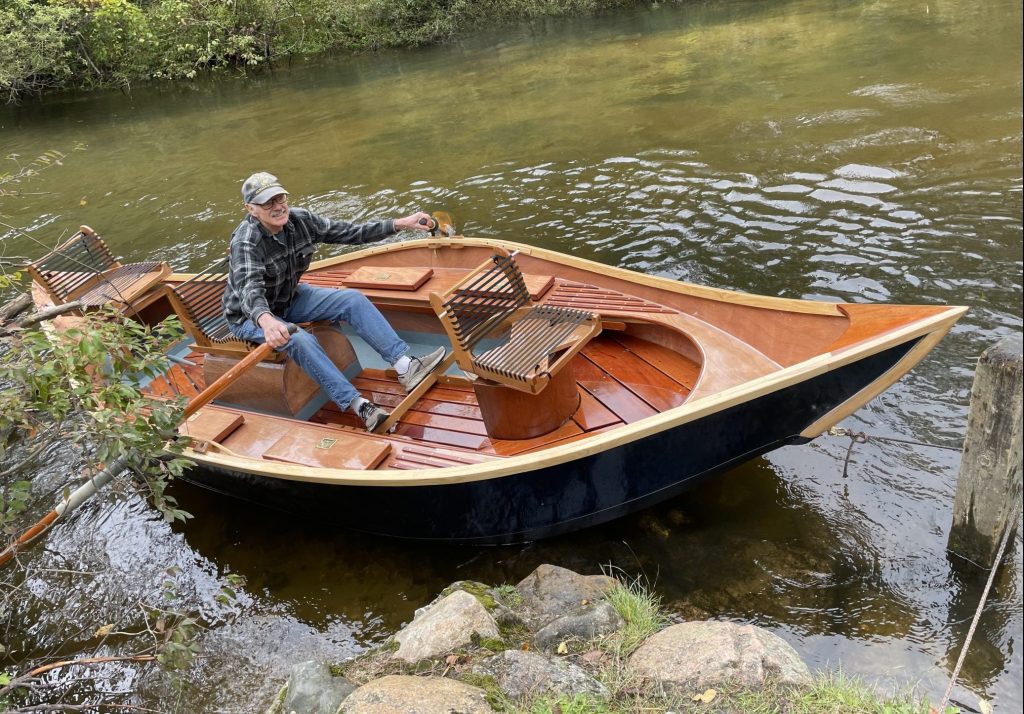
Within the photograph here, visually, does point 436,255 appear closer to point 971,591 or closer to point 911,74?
point 971,591

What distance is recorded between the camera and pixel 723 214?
311 inches

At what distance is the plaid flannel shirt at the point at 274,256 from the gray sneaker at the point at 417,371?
961 millimetres

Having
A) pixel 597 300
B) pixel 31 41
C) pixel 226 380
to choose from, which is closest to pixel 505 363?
pixel 597 300

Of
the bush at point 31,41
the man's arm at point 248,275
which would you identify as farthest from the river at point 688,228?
the bush at point 31,41

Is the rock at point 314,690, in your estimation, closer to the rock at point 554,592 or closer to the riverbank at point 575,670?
the riverbank at point 575,670

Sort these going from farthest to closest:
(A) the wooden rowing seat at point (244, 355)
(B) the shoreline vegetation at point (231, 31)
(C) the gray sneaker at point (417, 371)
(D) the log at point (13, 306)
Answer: (B) the shoreline vegetation at point (231, 31), (D) the log at point (13, 306), (A) the wooden rowing seat at point (244, 355), (C) the gray sneaker at point (417, 371)

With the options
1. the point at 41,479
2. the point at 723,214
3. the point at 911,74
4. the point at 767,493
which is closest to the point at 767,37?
the point at 911,74

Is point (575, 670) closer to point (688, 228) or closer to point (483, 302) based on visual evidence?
point (483, 302)

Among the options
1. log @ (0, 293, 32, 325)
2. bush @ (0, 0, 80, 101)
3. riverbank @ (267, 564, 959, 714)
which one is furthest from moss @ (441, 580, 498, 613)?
bush @ (0, 0, 80, 101)

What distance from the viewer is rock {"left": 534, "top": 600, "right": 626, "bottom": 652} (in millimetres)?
3426

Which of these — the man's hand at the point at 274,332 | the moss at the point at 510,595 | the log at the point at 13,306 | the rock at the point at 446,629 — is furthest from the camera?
the log at the point at 13,306

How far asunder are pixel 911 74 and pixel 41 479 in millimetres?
Result: 11489

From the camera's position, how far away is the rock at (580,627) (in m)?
3.43

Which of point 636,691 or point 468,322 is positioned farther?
point 468,322
